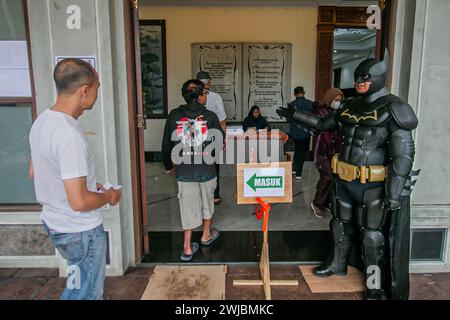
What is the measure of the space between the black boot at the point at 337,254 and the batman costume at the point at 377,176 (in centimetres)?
12

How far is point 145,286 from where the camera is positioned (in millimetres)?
2715

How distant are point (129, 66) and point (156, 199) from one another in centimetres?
245

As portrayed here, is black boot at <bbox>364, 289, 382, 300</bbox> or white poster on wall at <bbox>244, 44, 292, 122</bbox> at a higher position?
white poster on wall at <bbox>244, 44, 292, 122</bbox>

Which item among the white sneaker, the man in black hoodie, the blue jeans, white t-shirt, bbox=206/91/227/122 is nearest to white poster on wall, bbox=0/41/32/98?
the man in black hoodie

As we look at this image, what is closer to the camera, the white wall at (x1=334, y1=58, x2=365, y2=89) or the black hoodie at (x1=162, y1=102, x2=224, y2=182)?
the black hoodie at (x1=162, y1=102, x2=224, y2=182)

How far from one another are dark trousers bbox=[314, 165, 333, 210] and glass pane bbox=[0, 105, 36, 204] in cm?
293

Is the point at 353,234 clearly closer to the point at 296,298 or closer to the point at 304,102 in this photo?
the point at 296,298

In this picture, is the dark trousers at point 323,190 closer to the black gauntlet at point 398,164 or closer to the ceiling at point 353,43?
the black gauntlet at point 398,164

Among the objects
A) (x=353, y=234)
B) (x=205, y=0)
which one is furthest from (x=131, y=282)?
(x=205, y=0)

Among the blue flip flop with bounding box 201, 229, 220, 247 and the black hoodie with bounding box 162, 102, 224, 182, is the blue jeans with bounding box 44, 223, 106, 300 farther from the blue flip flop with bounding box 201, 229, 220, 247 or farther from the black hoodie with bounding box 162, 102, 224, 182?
the blue flip flop with bounding box 201, 229, 220, 247

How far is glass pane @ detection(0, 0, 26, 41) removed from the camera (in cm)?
274

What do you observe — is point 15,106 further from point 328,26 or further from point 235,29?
point 328,26

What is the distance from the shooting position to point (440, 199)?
2.77 meters

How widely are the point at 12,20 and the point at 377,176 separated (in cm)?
300
